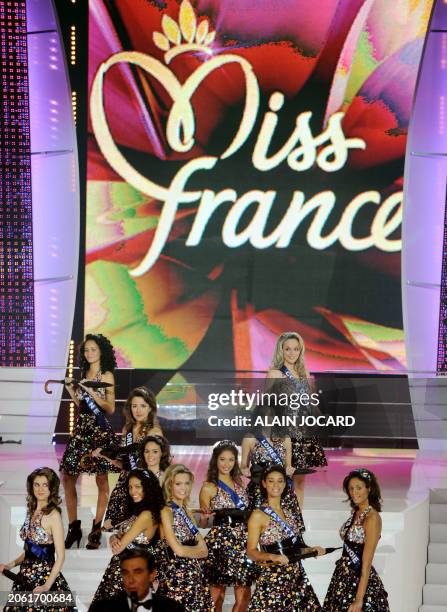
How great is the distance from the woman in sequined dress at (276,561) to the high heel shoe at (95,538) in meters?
1.22

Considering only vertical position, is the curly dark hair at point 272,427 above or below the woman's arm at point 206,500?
above

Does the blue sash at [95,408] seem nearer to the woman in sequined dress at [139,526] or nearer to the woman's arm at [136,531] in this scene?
the woman in sequined dress at [139,526]

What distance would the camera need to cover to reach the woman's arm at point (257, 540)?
20.6ft

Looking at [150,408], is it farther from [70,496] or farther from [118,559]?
[118,559]

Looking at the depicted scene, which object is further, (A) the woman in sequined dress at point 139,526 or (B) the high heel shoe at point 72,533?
(B) the high heel shoe at point 72,533

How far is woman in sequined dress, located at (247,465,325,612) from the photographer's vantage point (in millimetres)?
6312

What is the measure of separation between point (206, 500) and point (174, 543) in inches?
23.2

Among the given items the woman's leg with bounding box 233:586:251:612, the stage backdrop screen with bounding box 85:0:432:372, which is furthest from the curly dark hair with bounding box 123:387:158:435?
the stage backdrop screen with bounding box 85:0:432:372

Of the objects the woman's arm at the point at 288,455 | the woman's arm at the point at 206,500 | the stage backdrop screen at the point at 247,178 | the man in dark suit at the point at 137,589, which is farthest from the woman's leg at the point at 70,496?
the stage backdrop screen at the point at 247,178

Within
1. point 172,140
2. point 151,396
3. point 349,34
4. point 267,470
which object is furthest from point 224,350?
point 267,470

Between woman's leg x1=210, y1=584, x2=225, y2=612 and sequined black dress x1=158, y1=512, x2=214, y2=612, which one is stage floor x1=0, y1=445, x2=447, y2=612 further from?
sequined black dress x1=158, y1=512, x2=214, y2=612

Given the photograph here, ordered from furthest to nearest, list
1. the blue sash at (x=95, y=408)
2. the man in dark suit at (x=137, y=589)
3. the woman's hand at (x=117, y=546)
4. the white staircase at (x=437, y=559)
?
the white staircase at (x=437, y=559)
the blue sash at (x=95, y=408)
the woman's hand at (x=117, y=546)
the man in dark suit at (x=137, y=589)

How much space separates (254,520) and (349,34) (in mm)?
5593

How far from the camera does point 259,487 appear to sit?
6.95 meters
